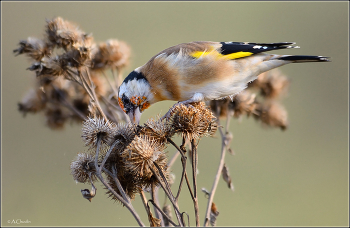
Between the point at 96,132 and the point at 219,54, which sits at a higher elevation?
the point at 219,54

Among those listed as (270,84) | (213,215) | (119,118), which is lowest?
(213,215)

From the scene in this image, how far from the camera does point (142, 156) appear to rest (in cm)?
166

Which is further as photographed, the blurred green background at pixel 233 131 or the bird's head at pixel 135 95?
the blurred green background at pixel 233 131

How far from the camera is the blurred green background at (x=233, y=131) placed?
3.85 metres

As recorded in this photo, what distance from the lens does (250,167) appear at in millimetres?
4496

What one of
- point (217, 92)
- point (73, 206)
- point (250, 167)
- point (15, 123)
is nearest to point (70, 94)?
point (217, 92)

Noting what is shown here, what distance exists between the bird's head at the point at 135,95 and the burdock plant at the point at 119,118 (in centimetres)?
14

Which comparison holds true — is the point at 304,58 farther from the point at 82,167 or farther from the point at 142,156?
the point at 82,167

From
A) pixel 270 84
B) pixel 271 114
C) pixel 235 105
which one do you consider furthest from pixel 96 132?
pixel 270 84

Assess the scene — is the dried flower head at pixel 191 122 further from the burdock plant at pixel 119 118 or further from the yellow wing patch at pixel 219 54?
the yellow wing patch at pixel 219 54

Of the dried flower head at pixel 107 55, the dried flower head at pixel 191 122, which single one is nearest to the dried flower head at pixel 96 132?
the dried flower head at pixel 191 122

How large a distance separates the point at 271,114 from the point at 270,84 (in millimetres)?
303

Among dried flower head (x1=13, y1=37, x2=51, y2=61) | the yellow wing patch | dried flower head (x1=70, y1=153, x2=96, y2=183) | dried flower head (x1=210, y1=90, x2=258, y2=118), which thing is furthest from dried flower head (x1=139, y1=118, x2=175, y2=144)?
dried flower head (x1=13, y1=37, x2=51, y2=61)

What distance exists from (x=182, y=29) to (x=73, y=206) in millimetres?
3546
